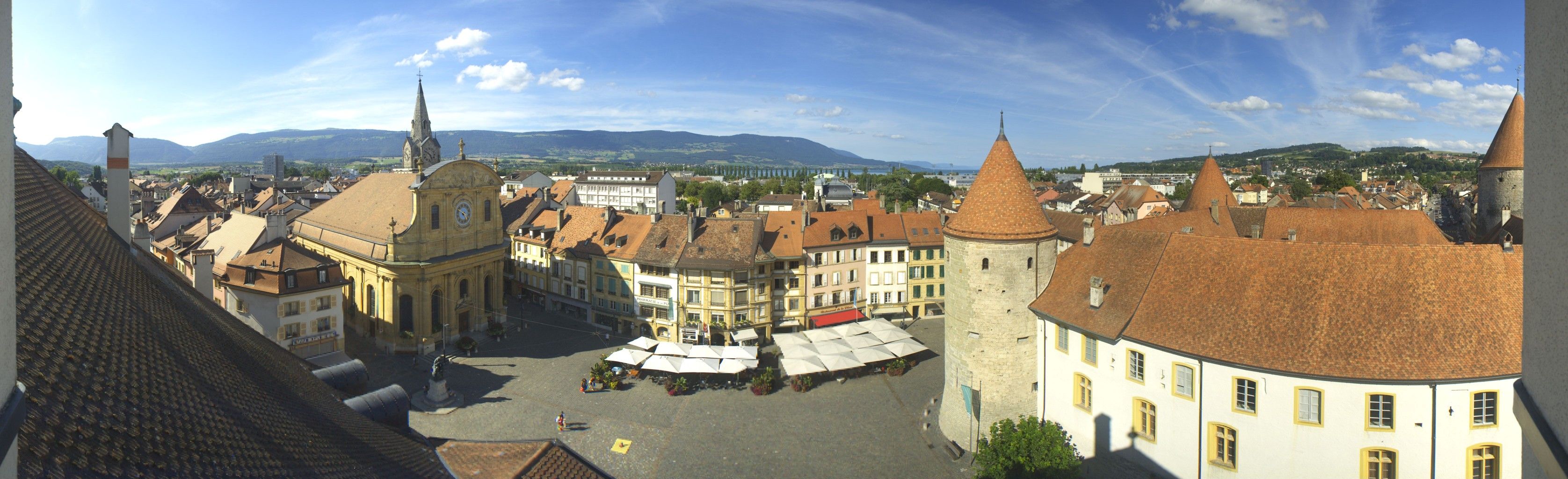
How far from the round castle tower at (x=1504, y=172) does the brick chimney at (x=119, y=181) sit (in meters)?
55.2

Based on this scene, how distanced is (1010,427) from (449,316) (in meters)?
32.6

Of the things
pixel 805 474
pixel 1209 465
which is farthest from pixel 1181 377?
pixel 805 474

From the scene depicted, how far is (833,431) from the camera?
94.6ft

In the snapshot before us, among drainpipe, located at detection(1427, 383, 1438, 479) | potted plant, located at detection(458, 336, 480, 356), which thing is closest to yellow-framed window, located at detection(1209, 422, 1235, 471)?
drainpipe, located at detection(1427, 383, 1438, 479)

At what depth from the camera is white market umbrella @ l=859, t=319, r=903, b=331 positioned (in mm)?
40406

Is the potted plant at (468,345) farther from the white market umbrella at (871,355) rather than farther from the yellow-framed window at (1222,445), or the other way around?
the yellow-framed window at (1222,445)

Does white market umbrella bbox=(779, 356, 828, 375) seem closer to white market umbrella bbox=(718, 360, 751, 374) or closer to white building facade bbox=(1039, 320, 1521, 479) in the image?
white market umbrella bbox=(718, 360, 751, 374)

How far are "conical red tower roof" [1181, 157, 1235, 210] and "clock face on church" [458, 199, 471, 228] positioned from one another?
4611 cm

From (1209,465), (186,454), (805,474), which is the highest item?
(186,454)

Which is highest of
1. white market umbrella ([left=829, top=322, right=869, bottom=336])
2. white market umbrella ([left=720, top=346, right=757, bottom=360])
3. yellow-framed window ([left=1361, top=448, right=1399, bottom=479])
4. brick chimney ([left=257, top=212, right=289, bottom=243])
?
brick chimney ([left=257, top=212, right=289, bottom=243])

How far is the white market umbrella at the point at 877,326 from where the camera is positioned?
40406 millimetres

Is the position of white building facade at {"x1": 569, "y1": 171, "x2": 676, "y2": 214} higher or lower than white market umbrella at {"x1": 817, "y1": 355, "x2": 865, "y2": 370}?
higher

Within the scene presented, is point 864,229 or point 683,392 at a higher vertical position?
point 864,229

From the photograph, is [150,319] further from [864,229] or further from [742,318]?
[864,229]
